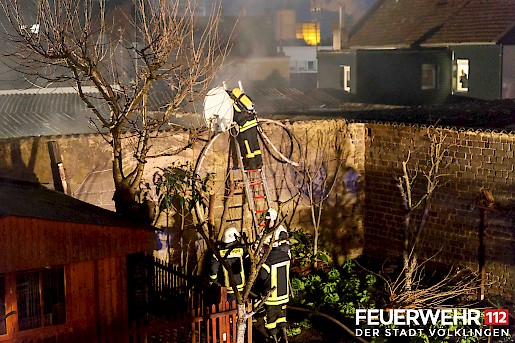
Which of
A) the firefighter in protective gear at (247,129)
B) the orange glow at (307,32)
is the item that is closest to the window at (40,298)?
the firefighter in protective gear at (247,129)

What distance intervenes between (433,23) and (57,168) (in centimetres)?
1916

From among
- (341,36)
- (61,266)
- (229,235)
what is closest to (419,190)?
(229,235)

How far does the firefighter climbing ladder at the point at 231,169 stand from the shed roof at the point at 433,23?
45.3ft

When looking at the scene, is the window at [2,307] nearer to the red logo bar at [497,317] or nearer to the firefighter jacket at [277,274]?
the firefighter jacket at [277,274]

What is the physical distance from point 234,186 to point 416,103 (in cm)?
1657

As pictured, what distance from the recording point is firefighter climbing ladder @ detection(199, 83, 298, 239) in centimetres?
1138

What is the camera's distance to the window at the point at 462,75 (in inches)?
977

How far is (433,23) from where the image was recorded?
85.7ft

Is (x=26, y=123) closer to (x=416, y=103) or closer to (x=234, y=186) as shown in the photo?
(x=234, y=186)

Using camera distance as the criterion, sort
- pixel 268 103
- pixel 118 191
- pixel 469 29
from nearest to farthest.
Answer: pixel 118 191 < pixel 268 103 < pixel 469 29

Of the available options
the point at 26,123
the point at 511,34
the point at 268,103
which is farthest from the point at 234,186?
the point at 511,34

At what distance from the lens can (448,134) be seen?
1217 centimetres

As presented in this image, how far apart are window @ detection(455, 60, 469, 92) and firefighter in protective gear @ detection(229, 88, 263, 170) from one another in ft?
49.4

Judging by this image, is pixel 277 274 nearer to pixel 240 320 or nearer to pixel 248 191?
pixel 240 320
